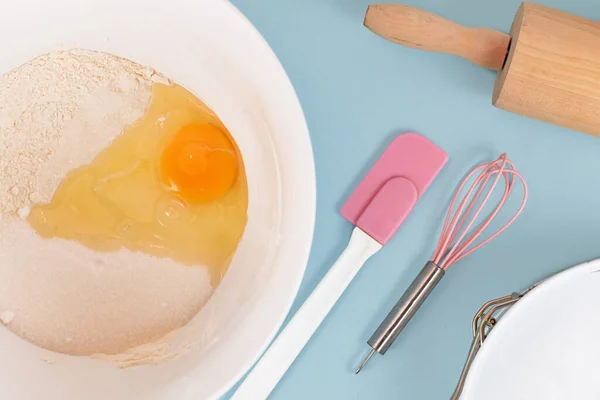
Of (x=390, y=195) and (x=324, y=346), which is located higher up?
(x=390, y=195)

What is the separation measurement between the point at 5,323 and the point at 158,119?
32cm

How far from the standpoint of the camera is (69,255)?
0.75 metres

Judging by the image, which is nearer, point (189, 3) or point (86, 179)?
point (189, 3)

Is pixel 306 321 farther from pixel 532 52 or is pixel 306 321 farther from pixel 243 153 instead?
pixel 532 52

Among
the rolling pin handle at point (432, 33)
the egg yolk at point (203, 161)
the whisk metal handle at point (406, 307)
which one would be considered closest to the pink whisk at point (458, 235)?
Result: the whisk metal handle at point (406, 307)

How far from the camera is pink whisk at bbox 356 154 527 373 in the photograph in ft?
2.34

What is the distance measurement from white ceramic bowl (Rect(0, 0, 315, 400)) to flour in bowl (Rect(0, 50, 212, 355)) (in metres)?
0.02

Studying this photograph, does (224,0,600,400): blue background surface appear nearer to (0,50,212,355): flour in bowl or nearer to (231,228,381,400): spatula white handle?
(231,228,381,400): spatula white handle

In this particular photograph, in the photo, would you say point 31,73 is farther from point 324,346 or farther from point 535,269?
point 535,269

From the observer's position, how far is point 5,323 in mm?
706

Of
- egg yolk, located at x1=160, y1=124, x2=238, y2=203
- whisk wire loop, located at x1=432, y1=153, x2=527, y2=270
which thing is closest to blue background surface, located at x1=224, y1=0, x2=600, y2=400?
whisk wire loop, located at x1=432, y1=153, x2=527, y2=270

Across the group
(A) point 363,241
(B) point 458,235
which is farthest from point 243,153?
(B) point 458,235

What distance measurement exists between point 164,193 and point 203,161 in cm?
8

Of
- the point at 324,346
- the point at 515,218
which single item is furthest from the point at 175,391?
the point at 515,218
